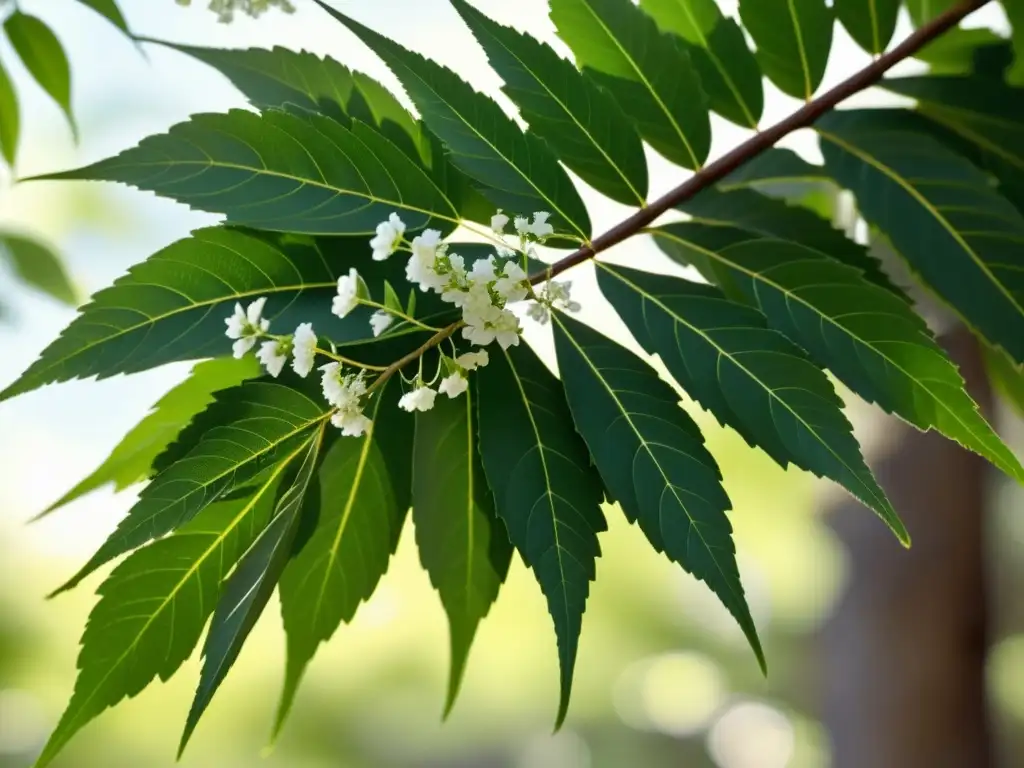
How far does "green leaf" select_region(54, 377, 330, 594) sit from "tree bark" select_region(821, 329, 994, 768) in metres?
0.92

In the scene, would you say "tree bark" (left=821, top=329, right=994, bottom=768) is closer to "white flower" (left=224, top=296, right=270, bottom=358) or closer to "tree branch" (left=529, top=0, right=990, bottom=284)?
"tree branch" (left=529, top=0, right=990, bottom=284)

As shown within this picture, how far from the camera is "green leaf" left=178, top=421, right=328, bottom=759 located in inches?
13.4

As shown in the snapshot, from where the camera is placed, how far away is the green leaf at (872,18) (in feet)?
1.58

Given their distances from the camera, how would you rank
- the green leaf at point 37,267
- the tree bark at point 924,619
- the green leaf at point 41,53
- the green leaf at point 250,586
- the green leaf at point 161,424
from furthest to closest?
the tree bark at point 924,619
the green leaf at point 37,267
the green leaf at point 41,53
the green leaf at point 161,424
the green leaf at point 250,586

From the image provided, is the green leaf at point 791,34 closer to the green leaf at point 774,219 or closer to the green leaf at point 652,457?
the green leaf at point 774,219

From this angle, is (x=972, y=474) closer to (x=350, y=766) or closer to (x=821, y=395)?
(x=821, y=395)

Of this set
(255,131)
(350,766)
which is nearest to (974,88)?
(255,131)

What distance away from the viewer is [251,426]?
0.37 metres

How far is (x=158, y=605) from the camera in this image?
1.21 ft

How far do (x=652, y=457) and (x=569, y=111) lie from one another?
6.6 inches

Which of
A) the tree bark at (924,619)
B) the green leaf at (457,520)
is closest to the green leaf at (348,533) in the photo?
the green leaf at (457,520)

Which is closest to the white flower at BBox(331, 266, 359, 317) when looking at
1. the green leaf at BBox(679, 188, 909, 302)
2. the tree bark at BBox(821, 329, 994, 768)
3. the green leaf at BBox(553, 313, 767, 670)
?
the green leaf at BBox(553, 313, 767, 670)

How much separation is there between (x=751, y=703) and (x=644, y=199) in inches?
93.3

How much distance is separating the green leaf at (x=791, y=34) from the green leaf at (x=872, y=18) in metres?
0.01
